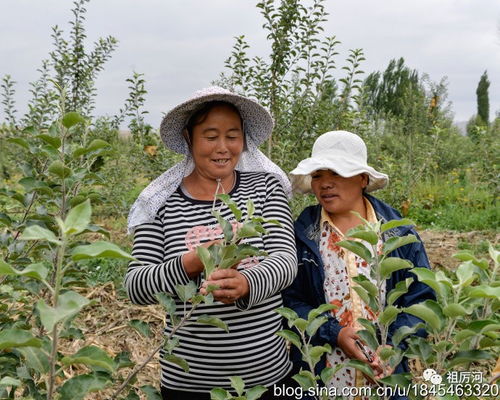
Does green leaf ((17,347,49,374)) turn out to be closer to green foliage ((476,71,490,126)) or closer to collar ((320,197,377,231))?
collar ((320,197,377,231))

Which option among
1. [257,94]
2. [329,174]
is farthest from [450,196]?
[329,174]

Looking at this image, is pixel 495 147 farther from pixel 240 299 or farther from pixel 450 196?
pixel 240 299

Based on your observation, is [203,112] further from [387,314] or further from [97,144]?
[387,314]

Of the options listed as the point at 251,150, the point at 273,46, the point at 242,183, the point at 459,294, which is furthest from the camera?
the point at 273,46

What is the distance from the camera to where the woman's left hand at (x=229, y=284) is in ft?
4.36

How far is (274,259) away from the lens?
1.57 m

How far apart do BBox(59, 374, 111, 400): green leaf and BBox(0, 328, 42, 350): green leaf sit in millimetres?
142

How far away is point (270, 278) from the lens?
153 cm

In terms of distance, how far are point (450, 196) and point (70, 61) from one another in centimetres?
586

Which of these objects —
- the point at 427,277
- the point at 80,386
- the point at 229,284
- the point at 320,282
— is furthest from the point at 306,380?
the point at 320,282

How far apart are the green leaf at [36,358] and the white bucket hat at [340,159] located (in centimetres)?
111

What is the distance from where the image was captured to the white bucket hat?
5.79 feet

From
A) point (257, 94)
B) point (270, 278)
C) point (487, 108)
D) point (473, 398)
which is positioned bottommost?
point (473, 398)

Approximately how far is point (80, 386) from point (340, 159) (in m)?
1.20
